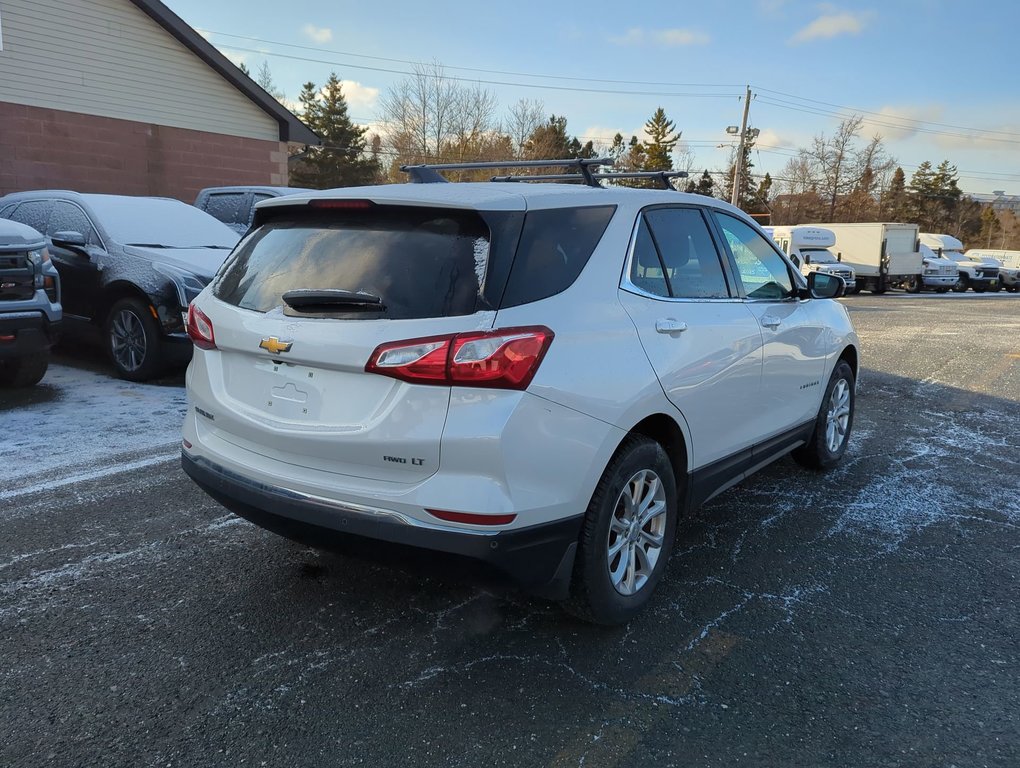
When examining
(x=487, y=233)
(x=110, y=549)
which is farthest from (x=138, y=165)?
(x=487, y=233)

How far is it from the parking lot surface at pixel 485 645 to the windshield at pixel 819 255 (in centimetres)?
2579

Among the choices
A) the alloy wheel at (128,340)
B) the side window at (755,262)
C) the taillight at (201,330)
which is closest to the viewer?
the taillight at (201,330)

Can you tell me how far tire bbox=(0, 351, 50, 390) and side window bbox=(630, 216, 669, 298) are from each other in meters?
5.80

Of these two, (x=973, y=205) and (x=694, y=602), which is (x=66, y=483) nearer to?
(x=694, y=602)

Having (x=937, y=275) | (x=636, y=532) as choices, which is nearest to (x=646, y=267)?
(x=636, y=532)

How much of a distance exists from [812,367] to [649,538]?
2.13m

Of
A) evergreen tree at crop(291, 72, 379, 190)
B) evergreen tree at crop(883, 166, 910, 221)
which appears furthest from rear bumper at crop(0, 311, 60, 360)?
evergreen tree at crop(883, 166, 910, 221)

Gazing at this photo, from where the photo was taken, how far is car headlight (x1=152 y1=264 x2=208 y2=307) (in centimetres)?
699

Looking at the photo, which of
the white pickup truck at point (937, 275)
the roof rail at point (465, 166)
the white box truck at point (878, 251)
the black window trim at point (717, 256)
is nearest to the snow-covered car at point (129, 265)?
the roof rail at point (465, 166)

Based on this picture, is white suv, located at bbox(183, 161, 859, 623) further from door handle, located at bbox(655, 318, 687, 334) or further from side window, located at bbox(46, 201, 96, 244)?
side window, located at bbox(46, 201, 96, 244)

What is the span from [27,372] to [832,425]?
22.0ft

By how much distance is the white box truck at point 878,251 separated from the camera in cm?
2964

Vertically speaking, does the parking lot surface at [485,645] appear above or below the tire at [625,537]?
below

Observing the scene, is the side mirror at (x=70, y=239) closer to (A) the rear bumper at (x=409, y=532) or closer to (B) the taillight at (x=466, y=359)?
(A) the rear bumper at (x=409, y=532)
